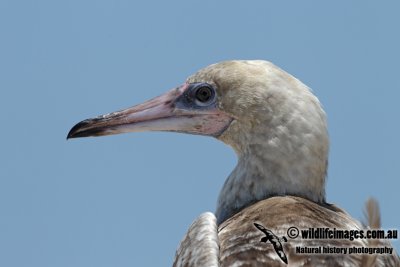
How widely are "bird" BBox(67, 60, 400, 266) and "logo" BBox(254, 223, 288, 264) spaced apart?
0.13 feet

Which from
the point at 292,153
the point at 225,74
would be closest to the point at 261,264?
the point at 292,153

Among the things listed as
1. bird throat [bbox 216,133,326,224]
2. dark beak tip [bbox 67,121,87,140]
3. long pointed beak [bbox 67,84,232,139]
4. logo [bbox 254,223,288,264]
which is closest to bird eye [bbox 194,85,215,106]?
long pointed beak [bbox 67,84,232,139]

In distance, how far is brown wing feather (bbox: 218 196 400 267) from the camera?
1099 cm

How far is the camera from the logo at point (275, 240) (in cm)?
1101

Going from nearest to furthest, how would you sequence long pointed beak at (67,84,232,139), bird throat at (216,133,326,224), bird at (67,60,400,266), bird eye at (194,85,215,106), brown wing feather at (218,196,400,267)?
brown wing feather at (218,196,400,267)
bird at (67,60,400,266)
bird throat at (216,133,326,224)
bird eye at (194,85,215,106)
long pointed beak at (67,84,232,139)

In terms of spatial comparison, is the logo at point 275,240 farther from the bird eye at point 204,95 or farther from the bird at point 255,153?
the bird eye at point 204,95

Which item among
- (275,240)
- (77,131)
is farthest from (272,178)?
(77,131)

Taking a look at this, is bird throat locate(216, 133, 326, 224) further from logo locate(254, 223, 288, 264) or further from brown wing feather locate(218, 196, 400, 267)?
logo locate(254, 223, 288, 264)

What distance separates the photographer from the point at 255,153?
13.4m

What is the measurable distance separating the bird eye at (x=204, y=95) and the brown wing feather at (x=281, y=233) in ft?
5.98

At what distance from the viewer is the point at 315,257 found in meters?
10.9

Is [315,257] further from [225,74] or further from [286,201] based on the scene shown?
[225,74]

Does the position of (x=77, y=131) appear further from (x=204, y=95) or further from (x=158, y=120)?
(x=204, y=95)

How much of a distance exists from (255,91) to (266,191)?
114 centimetres
